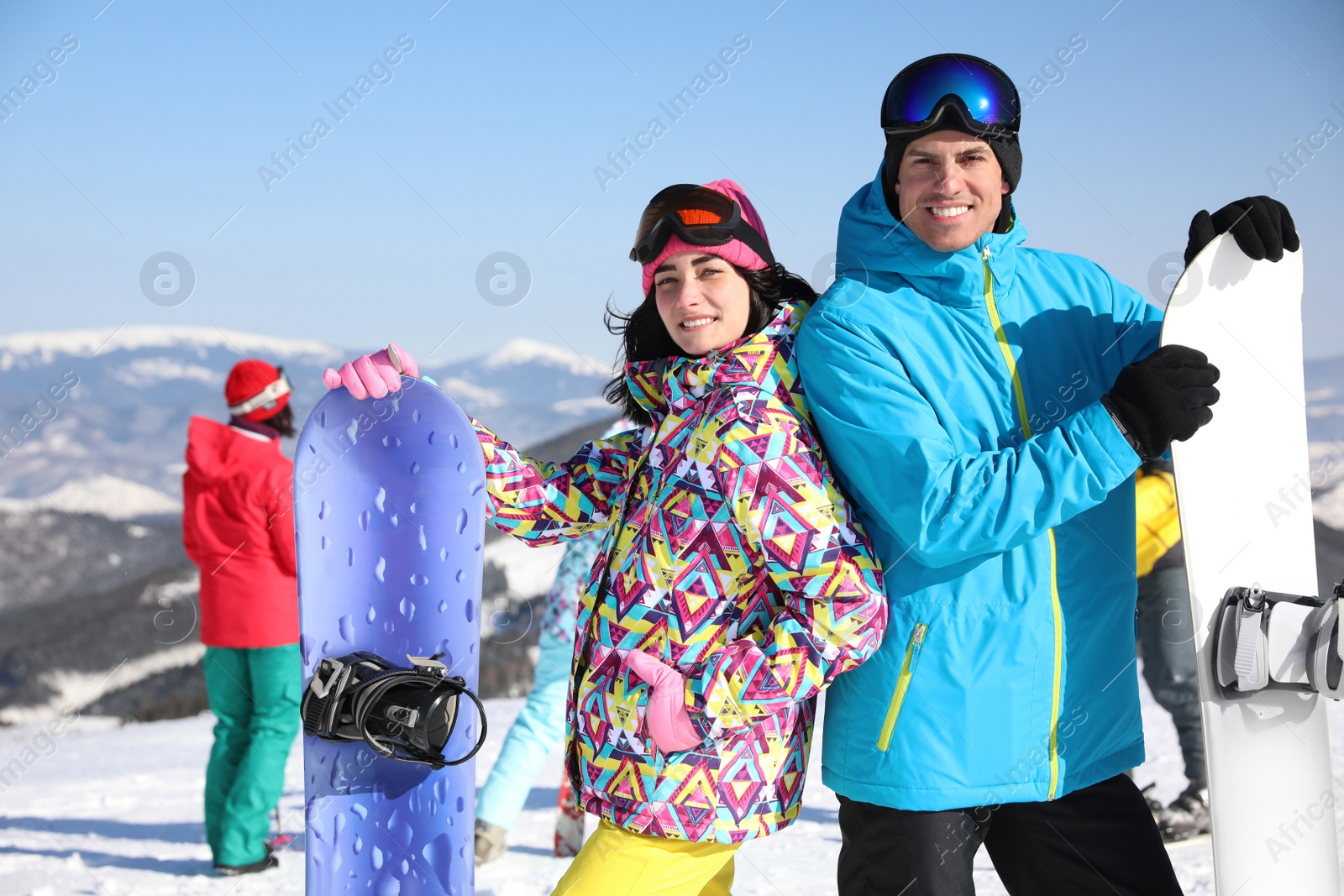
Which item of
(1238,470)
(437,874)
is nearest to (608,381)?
(437,874)

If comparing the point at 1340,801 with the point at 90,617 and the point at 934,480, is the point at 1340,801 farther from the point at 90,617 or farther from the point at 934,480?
the point at 90,617

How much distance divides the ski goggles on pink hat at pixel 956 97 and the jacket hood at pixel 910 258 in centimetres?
11

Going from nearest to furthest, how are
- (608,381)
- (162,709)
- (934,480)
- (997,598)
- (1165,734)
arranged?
(934,480) < (997,598) < (608,381) < (1165,734) < (162,709)

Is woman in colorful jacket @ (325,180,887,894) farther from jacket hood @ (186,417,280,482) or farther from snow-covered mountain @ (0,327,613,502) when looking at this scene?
snow-covered mountain @ (0,327,613,502)

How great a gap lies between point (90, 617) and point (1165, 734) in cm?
905

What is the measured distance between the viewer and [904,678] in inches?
60.5

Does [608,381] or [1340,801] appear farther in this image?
[1340,801]

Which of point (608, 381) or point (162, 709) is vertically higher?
point (608, 381)

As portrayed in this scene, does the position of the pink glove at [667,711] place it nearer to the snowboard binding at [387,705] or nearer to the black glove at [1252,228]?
the snowboard binding at [387,705]

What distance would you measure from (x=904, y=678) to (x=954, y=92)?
0.95 m

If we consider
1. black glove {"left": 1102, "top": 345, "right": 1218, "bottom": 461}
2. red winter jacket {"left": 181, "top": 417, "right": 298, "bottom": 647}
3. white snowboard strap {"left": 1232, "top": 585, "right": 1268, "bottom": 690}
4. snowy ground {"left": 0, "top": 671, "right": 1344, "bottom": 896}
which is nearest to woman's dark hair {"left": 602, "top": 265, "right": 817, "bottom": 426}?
black glove {"left": 1102, "top": 345, "right": 1218, "bottom": 461}

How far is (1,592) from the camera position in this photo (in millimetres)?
10016

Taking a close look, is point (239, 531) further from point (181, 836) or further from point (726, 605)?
point (726, 605)

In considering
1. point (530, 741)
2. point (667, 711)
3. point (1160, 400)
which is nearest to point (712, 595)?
point (667, 711)
